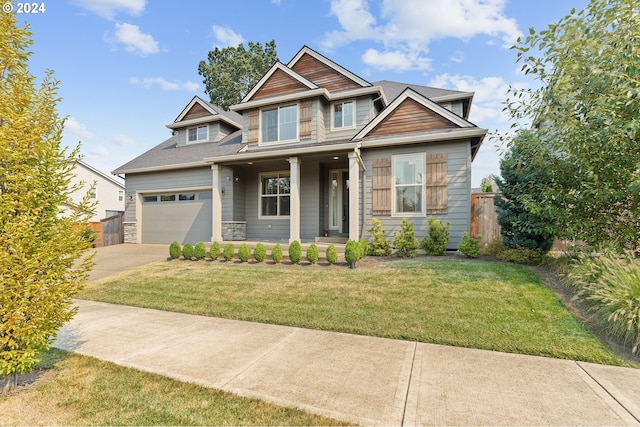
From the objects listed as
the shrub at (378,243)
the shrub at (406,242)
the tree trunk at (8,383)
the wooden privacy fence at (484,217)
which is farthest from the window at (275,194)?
→ the tree trunk at (8,383)

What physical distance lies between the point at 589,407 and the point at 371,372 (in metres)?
1.69

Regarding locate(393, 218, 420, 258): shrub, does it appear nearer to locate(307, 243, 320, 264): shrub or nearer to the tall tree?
locate(307, 243, 320, 264): shrub

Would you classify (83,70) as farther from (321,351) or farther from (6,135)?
(321,351)

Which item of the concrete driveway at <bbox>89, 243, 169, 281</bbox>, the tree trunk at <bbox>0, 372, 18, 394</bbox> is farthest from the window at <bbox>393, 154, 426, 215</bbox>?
the tree trunk at <bbox>0, 372, 18, 394</bbox>

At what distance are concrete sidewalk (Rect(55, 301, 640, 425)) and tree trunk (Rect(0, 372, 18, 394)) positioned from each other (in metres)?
0.72

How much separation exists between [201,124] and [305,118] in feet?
21.2

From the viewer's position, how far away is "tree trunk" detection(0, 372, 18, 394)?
2.67 metres

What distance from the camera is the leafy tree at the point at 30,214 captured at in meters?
2.38

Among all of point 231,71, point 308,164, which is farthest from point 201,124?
point 231,71

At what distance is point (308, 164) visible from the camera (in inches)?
445

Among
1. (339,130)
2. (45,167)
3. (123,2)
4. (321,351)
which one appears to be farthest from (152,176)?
(321,351)

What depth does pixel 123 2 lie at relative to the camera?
25.4 ft

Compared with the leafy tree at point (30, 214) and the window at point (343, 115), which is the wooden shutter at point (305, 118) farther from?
the leafy tree at point (30, 214)

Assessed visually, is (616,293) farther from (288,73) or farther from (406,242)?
(288,73)
